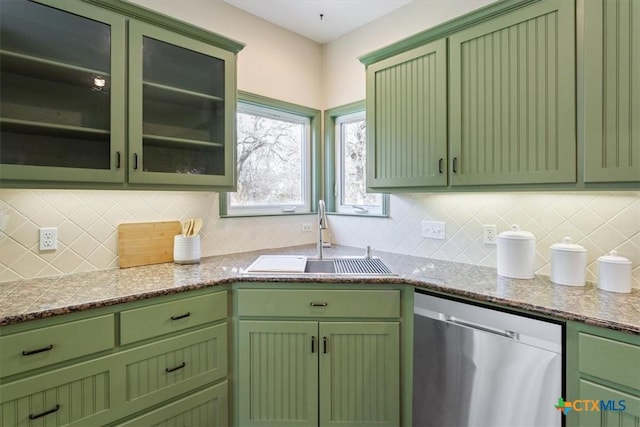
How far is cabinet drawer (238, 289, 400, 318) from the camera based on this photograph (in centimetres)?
171

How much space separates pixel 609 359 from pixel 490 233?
3.03ft

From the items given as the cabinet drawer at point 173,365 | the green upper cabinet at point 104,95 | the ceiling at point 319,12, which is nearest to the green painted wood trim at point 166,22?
the green upper cabinet at point 104,95

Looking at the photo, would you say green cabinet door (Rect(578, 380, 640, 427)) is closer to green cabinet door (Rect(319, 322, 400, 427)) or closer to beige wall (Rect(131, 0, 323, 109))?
green cabinet door (Rect(319, 322, 400, 427))

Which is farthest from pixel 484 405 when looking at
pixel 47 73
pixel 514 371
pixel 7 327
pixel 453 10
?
pixel 47 73

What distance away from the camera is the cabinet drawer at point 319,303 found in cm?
171

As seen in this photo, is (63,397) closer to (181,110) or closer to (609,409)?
(181,110)

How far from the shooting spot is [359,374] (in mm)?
1737

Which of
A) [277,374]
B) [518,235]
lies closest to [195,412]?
[277,374]

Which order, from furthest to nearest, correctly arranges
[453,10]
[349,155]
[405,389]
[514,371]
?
[349,155], [453,10], [405,389], [514,371]

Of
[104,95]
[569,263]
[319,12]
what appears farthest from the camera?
[319,12]

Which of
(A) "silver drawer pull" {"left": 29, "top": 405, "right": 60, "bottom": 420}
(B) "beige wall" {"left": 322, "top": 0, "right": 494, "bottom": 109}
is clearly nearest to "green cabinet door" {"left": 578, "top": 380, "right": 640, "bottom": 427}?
(A) "silver drawer pull" {"left": 29, "top": 405, "right": 60, "bottom": 420}

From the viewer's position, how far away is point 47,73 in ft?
5.06

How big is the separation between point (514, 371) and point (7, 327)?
1.85 metres

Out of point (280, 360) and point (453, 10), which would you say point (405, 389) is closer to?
point (280, 360)
